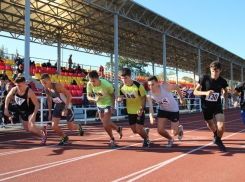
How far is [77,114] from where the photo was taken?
15.0m

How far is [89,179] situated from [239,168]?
242 centimetres

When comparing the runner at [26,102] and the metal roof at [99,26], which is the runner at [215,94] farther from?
the metal roof at [99,26]

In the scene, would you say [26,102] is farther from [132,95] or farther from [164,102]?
[164,102]

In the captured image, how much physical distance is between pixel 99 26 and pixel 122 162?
20500mm

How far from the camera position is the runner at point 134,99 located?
5.10 metres

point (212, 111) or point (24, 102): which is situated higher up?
point (24, 102)

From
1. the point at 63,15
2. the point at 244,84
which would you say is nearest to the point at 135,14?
the point at 63,15

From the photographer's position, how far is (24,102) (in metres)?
5.68

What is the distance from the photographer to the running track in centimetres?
336

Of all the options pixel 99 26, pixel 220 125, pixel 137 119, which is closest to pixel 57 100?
pixel 137 119

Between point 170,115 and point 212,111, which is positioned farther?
point 170,115

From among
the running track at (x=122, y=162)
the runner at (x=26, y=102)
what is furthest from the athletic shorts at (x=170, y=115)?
the runner at (x=26, y=102)

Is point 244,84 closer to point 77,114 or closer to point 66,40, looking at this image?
point 77,114

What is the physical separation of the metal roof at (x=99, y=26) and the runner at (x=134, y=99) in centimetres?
1185
